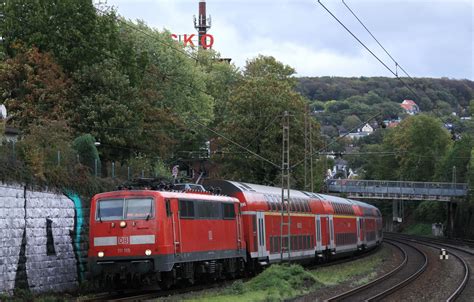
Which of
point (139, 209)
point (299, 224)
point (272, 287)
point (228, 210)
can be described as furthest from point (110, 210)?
point (299, 224)

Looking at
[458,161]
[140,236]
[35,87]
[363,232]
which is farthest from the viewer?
[458,161]

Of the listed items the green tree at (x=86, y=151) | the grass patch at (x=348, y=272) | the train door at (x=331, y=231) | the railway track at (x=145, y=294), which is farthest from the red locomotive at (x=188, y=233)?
the train door at (x=331, y=231)

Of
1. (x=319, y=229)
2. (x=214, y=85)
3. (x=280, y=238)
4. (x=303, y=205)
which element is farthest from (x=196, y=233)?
(x=214, y=85)

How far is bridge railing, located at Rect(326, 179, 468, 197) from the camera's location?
94.2 m

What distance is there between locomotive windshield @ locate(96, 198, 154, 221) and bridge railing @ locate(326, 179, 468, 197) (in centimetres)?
7499

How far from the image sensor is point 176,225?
946 inches

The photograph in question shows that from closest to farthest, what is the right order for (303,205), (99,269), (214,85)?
(99,269), (303,205), (214,85)

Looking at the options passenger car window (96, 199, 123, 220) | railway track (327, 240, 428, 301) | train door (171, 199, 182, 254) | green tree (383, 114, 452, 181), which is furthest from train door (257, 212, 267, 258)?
green tree (383, 114, 452, 181)

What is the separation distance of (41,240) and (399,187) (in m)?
81.0

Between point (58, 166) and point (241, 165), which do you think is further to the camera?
point (241, 165)

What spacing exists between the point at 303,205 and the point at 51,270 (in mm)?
17576

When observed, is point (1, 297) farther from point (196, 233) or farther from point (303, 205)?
point (303, 205)

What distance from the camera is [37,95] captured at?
45.1 meters

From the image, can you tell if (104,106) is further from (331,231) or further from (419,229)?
(419,229)
